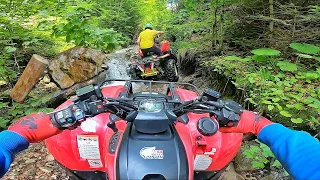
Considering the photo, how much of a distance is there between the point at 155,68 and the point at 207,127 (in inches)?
270

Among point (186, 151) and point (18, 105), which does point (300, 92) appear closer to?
point (186, 151)

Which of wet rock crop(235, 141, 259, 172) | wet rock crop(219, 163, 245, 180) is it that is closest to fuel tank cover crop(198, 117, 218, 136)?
wet rock crop(219, 163, 245, 180)

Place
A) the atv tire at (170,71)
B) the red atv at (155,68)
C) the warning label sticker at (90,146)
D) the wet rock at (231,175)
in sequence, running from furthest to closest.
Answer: the atv tire at (170,71), the red atv at (155,68), the wet rock at (231,175), the warning label sticker at (90,146)

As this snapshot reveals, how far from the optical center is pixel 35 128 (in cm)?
129

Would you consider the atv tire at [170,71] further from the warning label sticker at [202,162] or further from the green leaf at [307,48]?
the warning label sticker at [202,162]

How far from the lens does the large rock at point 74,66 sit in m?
6.49

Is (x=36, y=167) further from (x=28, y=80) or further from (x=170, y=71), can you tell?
(x=170, y=71)

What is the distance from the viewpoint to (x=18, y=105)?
4613mm

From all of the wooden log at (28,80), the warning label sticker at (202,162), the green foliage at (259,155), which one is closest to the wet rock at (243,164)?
the green foliage at (259,155)

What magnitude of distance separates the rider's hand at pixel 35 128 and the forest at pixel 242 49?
207 centimetres

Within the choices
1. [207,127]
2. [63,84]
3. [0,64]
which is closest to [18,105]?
[0,64]

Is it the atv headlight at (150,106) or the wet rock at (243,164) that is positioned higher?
the atv headlight at (150,106)

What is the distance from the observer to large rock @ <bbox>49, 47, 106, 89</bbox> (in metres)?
6.49

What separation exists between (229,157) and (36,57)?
438cm
